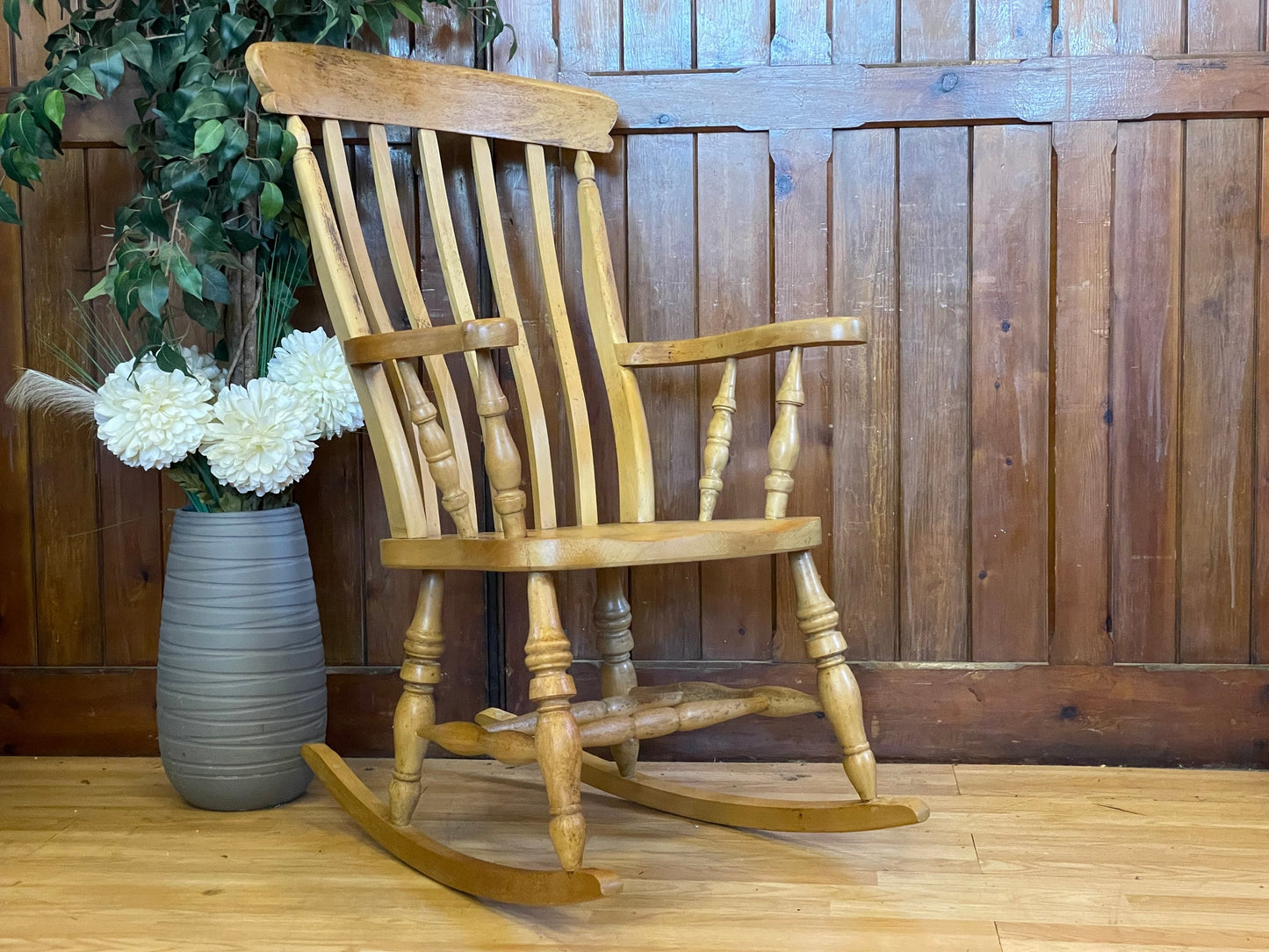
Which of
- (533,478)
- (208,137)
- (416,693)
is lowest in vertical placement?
(416,693)

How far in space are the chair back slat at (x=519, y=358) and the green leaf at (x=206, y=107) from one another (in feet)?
1.16

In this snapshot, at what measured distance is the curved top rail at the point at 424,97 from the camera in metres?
1.38

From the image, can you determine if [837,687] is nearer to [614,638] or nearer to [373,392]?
[614,638]

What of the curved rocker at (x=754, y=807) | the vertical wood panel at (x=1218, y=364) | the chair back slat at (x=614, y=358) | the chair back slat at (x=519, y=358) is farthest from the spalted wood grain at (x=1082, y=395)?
the chair back slat at (x=519, y=358)

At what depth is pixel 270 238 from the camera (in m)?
1.59

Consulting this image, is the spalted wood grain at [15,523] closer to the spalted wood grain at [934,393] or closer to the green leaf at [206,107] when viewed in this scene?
the green leaf at [206,107]

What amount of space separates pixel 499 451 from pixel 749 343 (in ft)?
1.53

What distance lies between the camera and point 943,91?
168 cm

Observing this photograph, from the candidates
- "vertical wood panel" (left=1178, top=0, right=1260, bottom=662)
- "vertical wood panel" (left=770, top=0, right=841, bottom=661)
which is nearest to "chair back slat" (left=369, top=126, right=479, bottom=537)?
"vertical wood panel" (left=770, top=0, right=841, bottom=661)

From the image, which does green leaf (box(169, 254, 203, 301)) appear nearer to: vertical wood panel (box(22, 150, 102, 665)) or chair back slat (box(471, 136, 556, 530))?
chair back slat (box(471, 136, 556, 530))

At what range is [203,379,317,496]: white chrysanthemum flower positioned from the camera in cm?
144

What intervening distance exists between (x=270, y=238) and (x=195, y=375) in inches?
9.6

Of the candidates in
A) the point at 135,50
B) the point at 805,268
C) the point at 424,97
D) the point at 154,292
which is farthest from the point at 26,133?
the point at 805,268

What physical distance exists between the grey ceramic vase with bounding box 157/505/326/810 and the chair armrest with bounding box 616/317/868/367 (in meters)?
0.59
